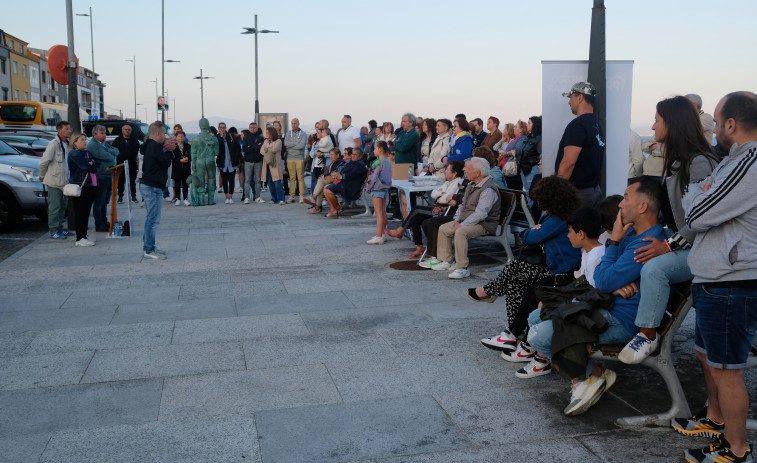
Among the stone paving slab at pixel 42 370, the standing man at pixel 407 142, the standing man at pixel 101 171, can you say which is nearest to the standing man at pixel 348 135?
the standing man at pixel 407 142

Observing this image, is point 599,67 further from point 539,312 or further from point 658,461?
point 658,461

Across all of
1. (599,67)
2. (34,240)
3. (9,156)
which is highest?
(599,67)

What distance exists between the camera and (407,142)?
13.2m

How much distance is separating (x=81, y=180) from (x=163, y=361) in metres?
6.62

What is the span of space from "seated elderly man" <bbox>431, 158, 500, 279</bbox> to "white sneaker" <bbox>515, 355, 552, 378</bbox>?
3.28m

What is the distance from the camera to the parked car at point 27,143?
1638 cm

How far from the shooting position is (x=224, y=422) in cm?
403

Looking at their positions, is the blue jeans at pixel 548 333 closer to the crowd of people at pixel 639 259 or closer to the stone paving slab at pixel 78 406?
the crowd of people at pixel 639 259

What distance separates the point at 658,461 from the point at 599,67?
15.6 ft

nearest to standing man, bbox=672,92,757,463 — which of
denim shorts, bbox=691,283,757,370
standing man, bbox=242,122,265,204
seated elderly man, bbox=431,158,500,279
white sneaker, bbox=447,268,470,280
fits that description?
denim shorts, bbox=691,283,757,370

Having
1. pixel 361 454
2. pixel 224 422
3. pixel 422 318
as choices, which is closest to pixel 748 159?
pixel 361 454

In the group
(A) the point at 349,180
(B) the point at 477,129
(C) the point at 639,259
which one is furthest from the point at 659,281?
(B) the point at 477,129

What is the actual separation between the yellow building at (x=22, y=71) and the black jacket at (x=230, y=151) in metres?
67.4

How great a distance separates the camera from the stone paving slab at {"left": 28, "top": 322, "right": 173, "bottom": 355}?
557cm
